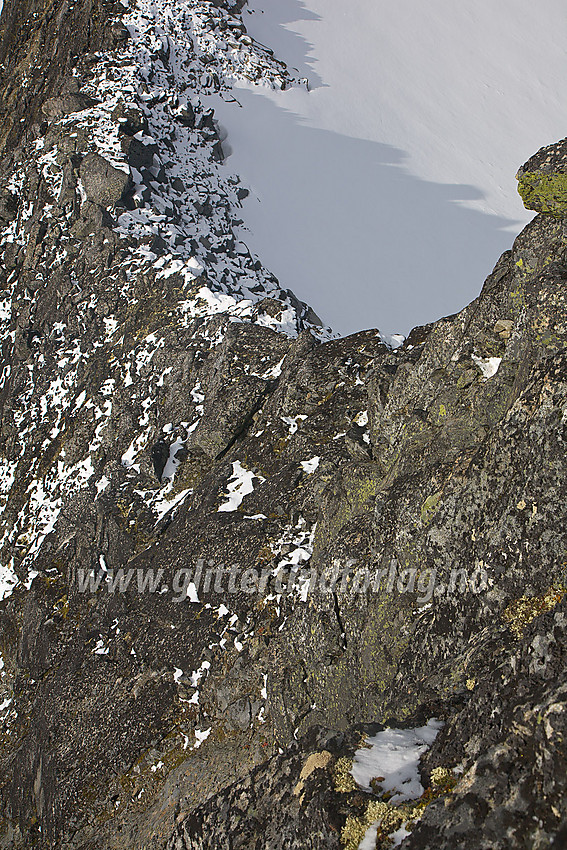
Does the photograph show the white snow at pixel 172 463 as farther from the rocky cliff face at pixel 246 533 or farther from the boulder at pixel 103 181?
the boulder at pixel 103 181

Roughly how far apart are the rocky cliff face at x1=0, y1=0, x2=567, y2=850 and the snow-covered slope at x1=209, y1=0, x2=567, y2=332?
3963 mm

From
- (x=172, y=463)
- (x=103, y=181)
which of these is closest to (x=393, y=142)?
(x=103, y=181)

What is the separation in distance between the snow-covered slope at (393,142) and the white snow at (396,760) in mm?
20684

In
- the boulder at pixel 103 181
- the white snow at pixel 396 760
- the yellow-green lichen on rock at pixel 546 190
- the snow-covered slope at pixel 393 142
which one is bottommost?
the white snow at pixel 396 760

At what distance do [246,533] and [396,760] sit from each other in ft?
27.9

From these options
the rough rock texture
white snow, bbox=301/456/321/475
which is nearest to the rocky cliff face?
the rough rock texture

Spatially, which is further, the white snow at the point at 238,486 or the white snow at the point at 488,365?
the white snow at the point at 238,486

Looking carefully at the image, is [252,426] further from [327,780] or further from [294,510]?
[327,780]

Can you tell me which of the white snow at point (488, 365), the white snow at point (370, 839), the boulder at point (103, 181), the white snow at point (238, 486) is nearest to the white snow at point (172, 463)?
the white snow at point (238, 486)

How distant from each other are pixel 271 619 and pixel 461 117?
116 ft

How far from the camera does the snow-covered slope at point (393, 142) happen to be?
1109 inches

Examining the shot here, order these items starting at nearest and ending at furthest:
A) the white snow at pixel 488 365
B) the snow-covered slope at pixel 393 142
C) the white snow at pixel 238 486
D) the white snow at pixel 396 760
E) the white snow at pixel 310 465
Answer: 1. the white snow at pixel 396 760
2. the white snow at pixel 488 365
3. the white snow at pixel 310 465
4. the white snow at pixel 238 486
5. the snow-covered slope at pixel 393 142

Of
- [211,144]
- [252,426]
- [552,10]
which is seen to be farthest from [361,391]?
[552,10]

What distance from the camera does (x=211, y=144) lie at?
3231 cm
